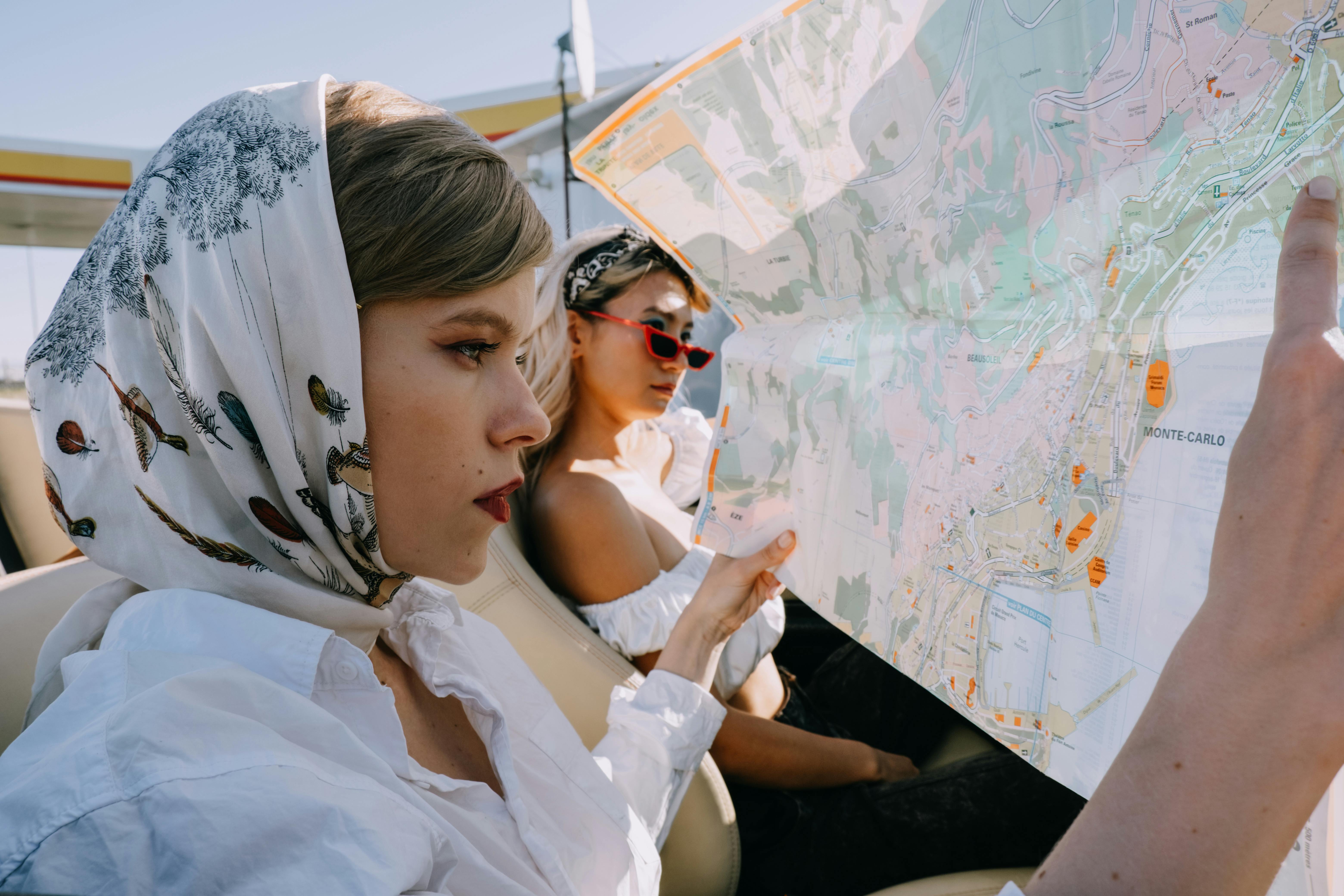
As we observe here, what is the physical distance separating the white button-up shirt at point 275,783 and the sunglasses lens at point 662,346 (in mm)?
1145

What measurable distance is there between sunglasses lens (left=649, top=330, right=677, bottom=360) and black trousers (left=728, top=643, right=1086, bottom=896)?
1.09 meters

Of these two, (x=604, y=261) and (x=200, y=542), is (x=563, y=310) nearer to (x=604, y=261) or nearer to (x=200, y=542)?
(x=604, y=261)

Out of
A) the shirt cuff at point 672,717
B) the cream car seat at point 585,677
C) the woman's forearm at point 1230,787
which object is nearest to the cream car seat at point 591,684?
the cream car seat at point 585,677

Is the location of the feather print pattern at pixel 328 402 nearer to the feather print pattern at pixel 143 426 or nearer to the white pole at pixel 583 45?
the feather print pattern at pixel 143 426

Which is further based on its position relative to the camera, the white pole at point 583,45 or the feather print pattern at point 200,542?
the white pole at point 583,45

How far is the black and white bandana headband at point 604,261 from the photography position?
217cm

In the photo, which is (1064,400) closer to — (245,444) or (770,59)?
(770,59)

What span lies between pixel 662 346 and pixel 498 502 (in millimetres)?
1221

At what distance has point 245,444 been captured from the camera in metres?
0.83

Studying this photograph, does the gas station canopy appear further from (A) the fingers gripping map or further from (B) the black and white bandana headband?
(A) the fingers gripping map

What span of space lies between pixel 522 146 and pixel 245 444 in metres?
4.94

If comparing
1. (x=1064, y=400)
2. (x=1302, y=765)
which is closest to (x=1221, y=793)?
(x=1302, y=765)

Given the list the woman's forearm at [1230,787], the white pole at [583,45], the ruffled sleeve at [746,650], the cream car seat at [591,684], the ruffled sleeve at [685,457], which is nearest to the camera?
the woman's forearm at [1230,787]

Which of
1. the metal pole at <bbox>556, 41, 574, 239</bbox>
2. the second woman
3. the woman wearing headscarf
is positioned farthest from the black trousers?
the metal pole at <bbox>556, 41, 574, 239</bbox>
